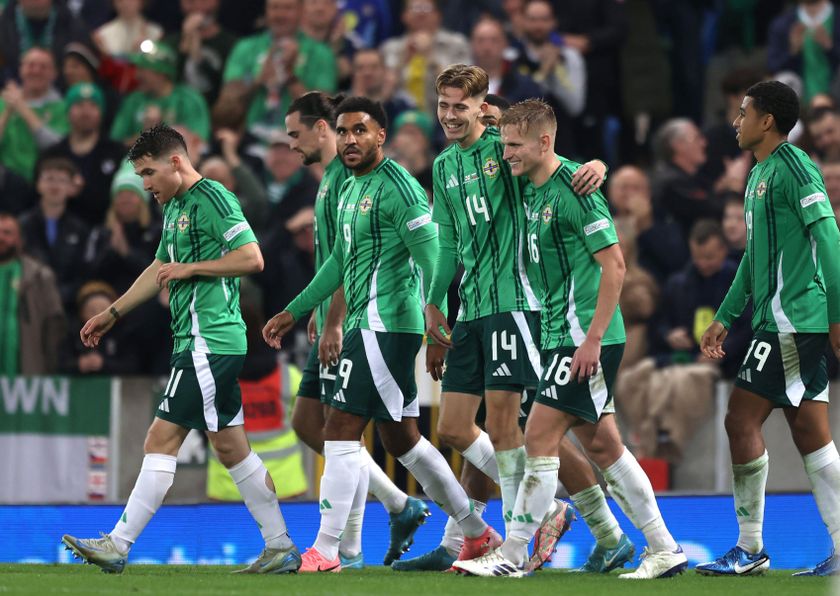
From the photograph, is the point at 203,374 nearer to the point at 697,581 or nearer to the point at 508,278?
the point at 508,278

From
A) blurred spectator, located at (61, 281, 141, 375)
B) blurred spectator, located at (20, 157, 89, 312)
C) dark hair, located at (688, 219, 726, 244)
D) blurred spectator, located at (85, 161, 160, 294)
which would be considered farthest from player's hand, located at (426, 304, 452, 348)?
blurred spectator, located at (20, 157, 89, 312)

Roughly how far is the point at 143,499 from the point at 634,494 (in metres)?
2.47

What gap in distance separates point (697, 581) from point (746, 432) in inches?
31.3

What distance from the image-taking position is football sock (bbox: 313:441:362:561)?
28.7 ft

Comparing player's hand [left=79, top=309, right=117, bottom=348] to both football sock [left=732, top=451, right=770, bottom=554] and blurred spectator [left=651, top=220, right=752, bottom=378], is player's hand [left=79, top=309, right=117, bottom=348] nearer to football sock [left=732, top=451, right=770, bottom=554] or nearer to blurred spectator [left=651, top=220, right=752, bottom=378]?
football sock [left=732, top=451, right=770, bottom=554]

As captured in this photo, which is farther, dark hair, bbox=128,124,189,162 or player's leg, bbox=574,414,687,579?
dark hair, bbox=128,124,189,162

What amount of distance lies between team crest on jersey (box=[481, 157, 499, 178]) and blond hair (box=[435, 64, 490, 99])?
366 mm

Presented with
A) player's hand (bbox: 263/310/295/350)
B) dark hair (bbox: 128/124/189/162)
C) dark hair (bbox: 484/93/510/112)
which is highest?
dark hair (bbox: 484/93/510/112)

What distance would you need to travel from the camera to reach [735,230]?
44.0 feet

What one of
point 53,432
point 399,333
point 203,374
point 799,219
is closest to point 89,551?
point 203,374

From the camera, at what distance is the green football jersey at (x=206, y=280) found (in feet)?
28.5

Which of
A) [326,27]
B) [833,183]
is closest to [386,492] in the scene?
[833,183]

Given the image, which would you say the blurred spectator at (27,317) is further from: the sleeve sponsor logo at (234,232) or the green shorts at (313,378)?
the sleeve sponsor logo at (234,232)

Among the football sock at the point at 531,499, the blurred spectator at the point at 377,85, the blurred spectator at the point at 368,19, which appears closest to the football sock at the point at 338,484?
the football sock at the point at 531,499
